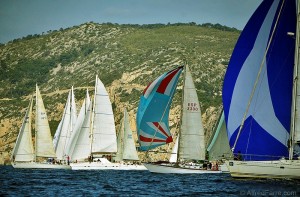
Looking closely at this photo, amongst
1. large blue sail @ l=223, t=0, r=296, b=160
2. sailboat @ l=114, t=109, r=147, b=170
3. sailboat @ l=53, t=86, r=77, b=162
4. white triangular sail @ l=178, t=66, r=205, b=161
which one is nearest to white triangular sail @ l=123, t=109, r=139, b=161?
sailboat @ l=114, t=109, r=147, b=170

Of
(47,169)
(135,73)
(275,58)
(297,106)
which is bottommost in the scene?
(47,169)

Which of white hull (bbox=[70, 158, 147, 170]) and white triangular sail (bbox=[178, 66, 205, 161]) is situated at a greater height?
white triangular sail (bbox=[178, 66, 205, 161])

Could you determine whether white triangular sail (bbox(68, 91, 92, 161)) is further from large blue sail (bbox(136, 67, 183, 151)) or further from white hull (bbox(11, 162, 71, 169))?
large blue sail (bbox(136, 67, 183, 151))

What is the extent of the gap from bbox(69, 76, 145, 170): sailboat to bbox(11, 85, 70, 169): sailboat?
6.89 meters

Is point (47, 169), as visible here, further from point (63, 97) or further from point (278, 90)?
point (63, 97)

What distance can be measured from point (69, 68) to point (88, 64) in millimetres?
9282

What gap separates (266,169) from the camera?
40.6 metres

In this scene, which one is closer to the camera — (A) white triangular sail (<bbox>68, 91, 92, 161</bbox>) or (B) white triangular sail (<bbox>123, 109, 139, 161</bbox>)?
(A) white triangular sail (<bbox>68, 91, 92, 161</bbox>)

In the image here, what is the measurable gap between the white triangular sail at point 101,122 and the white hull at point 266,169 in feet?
90.7

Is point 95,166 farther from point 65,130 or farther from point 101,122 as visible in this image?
point 65,130

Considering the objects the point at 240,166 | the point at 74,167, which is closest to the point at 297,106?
the point at 240,166

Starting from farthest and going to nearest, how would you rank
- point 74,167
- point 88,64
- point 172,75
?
point 88,64, point 74,167, point 172,75

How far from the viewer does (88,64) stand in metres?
155

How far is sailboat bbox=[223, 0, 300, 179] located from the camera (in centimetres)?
4141
